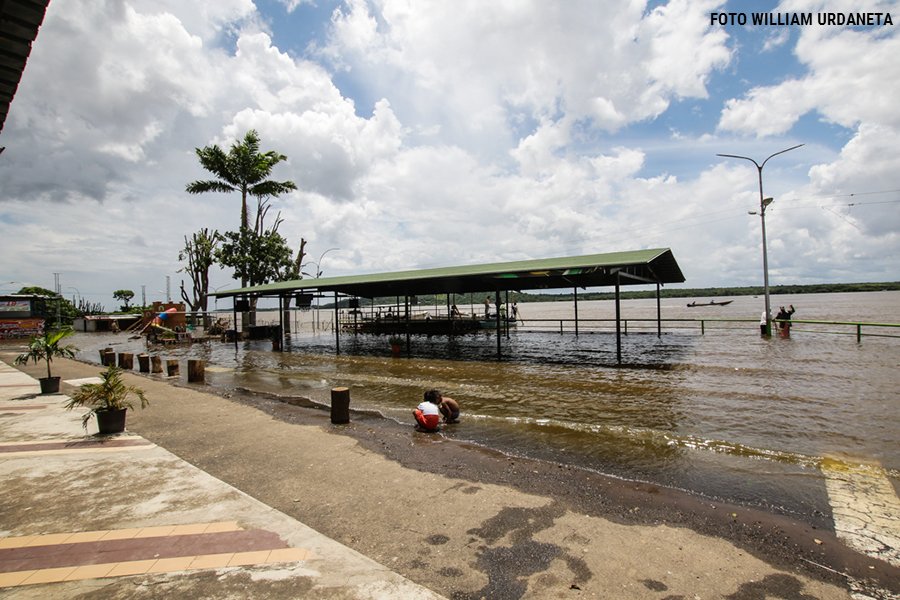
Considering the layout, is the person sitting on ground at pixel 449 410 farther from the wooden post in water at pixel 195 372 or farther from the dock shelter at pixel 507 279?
the wooden post in water at pixel 195 372

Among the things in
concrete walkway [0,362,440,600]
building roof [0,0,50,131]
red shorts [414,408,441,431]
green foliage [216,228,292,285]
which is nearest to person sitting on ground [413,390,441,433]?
red shorts [414,408,441,431]

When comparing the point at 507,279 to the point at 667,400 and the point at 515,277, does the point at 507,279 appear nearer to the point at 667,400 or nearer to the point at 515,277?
the point at 515,277

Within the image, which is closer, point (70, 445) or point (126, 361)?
point (70, 445)

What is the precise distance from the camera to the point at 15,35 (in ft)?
10.1

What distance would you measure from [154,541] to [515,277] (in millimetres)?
16333

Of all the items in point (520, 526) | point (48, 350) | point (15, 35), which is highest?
point (15, 35)

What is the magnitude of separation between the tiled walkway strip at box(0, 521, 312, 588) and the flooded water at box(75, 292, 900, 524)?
4605mm

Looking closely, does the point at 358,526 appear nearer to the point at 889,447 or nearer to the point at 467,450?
the point at 467,450

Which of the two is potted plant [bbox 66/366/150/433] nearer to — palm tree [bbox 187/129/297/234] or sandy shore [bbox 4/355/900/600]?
sandy shore [bbox 4/355/900/600]

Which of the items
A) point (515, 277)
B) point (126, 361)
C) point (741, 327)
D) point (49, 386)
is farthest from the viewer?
point (741, 327)

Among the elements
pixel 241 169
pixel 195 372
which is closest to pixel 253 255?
pixel 241 169

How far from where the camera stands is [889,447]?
7.45 meters

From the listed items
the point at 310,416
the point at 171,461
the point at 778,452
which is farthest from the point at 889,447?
the point at 171,461

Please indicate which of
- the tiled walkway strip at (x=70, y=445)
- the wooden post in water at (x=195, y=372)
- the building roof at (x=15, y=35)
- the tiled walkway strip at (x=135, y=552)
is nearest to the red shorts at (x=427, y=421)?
the tiled walkway strip at (x=70, y=445)
